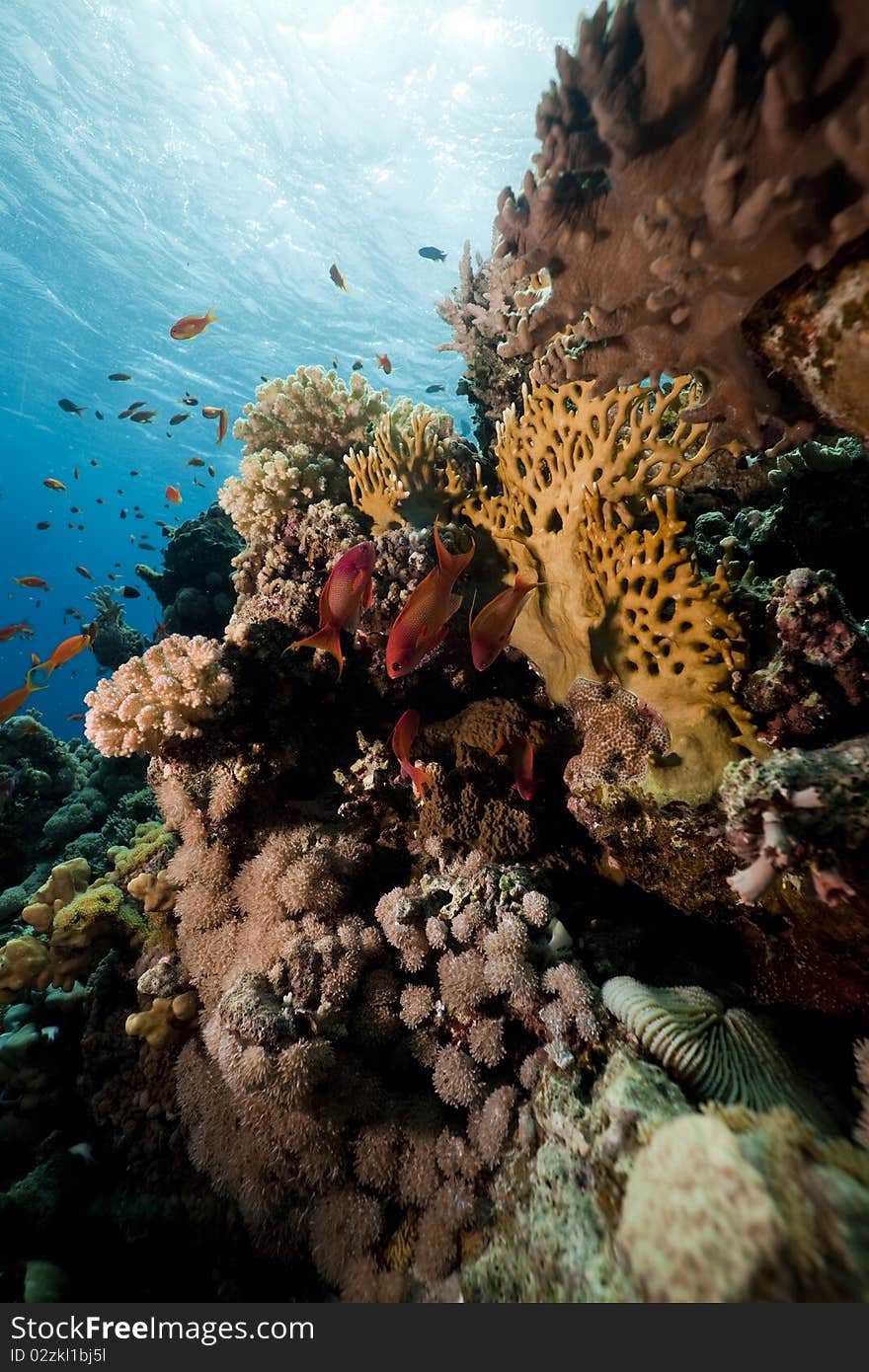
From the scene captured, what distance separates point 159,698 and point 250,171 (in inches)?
1046

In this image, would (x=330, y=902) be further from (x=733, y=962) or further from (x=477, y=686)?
(x=733, y=962)

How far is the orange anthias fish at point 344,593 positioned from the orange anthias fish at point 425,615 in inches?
10.6

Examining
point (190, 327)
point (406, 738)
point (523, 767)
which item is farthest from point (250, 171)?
point (523, 767)

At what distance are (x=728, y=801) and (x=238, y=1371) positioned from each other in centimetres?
285

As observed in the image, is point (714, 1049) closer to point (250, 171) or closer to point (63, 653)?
point (63, 653)

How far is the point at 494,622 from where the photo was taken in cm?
256

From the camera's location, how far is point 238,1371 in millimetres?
2020

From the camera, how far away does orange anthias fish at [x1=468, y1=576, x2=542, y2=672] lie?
2.47 m

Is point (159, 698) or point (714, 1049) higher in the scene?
point (159, 698)

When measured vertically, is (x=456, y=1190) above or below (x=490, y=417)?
below

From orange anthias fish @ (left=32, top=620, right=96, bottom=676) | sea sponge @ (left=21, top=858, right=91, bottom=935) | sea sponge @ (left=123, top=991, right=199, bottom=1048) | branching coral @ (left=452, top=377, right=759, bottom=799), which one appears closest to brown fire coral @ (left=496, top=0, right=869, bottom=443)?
branching coral @ (left=452, top=377, right=759, bottom=799)

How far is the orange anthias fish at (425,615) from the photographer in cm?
232

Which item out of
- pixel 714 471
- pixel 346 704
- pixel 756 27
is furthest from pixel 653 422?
pixel 346 704

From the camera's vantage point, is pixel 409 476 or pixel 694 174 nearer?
pixel 694 174
